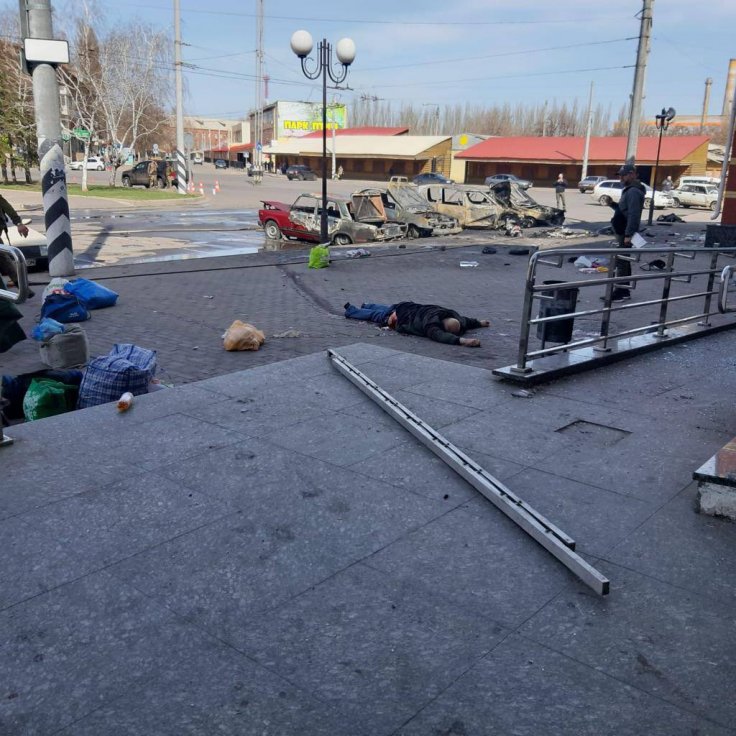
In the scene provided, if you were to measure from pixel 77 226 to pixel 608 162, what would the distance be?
160 ft

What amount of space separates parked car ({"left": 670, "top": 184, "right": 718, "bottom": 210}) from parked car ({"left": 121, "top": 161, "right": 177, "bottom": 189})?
103ft

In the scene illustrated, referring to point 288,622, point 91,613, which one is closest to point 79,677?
point 91,613

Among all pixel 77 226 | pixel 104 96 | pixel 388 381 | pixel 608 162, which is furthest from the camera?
pixel 608 162

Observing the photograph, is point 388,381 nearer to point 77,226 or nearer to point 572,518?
point 572,518

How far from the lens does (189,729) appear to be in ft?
7.68

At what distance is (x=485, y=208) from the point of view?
25375 mm

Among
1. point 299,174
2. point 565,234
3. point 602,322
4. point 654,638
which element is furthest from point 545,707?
point 299,174

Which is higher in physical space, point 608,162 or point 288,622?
point 608,162

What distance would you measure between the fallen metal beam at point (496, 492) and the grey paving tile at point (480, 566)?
5 cm

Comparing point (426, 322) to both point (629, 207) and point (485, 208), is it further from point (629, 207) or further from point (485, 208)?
point (485, 208)

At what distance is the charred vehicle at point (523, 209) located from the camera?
26.2 m

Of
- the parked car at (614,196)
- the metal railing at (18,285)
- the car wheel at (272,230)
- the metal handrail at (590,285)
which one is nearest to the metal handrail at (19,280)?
the metal railing at (18,285)

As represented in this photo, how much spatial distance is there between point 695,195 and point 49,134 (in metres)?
38.8

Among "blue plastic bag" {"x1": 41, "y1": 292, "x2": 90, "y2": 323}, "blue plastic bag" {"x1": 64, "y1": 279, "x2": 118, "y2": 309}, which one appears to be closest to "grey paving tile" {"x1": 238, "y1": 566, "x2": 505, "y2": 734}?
"blue plastic bag" {"x1": 41, "y1": 292, "x2": 90, "y2": 323}
